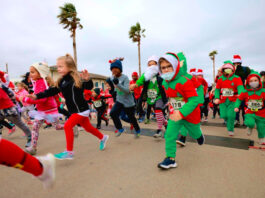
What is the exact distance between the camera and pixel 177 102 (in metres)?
2.44

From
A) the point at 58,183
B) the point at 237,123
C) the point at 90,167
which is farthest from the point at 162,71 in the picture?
the point at 237,123

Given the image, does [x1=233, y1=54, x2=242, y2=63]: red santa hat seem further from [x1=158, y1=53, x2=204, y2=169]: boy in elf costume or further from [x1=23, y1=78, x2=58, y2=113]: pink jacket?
[x1=23, y1=78, x2=58, y2=113]: pink jacket

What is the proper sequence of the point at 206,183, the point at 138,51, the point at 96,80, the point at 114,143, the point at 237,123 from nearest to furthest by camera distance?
1. the point at 206,183
2. the point at 114,143
3. the point at 237,123
4. the point at 138,51
5. the point at 96,80

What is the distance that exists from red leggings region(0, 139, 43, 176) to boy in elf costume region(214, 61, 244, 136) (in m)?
3.95

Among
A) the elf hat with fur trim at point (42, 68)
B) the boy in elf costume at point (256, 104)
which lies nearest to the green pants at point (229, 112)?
the boy in elf costume at point (256, 104)

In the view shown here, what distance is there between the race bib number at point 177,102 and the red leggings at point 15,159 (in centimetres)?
191

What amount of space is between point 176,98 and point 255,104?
6.69ft

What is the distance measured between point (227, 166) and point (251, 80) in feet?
6.62

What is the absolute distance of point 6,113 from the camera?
10.9 ft

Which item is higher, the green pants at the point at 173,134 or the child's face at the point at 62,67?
the child's face at the point at 62,67

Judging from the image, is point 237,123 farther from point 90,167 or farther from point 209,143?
point 90,167

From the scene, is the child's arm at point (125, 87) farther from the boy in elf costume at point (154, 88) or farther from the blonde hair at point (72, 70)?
the blonde hair at point (72, 70)

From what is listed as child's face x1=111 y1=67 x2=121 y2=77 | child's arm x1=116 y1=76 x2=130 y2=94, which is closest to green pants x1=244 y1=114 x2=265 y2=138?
child's arm x1=116 y1=76 x2=130 y2=94

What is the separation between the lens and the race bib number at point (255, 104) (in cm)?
321
